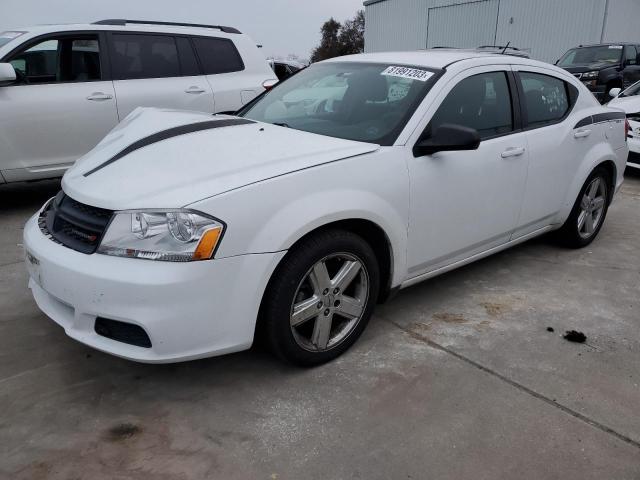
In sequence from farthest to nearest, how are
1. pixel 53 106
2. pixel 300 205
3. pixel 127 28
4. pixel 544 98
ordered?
pixel 127 28 < pixel 53 106 < pixel 544 98 < pixel 300 205

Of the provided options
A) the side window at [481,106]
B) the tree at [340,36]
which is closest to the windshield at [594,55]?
the side window at [481,106]

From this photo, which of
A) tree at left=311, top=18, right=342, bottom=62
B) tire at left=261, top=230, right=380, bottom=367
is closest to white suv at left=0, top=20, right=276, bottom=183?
tire at left=261, top=230, right=380, bottom=367

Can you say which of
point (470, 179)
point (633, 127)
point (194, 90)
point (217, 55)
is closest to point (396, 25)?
point (633, 127)

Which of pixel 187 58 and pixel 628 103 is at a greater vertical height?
pixel 187 58

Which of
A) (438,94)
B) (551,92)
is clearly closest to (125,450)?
(438,94)

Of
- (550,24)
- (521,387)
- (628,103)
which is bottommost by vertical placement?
(521,387)

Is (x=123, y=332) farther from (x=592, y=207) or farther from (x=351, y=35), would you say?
(x=351, y=35)

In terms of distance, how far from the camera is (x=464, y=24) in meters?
23.4

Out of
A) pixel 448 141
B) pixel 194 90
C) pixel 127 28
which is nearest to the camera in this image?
pixel 448 141

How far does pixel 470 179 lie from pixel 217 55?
4198mm

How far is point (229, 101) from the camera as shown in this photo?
638cm

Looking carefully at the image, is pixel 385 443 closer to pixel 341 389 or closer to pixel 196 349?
pixel 341 389

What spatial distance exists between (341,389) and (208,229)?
3.39 ft

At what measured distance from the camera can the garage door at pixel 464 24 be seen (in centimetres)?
2222
